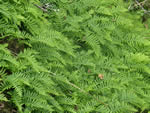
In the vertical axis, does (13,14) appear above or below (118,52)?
above

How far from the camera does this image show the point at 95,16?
12.3 ft

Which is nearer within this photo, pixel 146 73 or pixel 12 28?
pixel 12 28

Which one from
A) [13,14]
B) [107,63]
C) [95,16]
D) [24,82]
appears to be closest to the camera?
[24,82]

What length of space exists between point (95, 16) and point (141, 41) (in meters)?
0.93

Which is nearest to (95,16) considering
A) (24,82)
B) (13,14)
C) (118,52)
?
(118,52)

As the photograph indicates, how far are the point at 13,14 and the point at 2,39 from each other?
1.11 feet

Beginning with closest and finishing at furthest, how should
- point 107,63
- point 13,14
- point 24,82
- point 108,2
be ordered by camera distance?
point 24,82
point 13,14
point 107,63
point 108,2

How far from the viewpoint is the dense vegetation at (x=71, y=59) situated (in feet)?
8.07

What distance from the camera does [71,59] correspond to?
3324mm

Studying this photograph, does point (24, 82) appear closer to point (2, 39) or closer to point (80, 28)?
point (2, 39)

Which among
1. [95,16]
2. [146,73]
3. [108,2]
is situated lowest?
[146,73]

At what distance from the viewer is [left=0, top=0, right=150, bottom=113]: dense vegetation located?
8.07 feet

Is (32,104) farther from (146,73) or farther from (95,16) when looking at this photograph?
(146,73)

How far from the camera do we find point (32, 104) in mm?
2350
